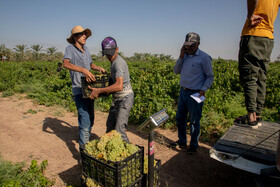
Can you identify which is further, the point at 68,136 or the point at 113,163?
the point at 68,136

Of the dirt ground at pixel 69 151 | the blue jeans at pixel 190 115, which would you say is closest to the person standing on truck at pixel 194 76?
the blue jeans at pixel 190 115

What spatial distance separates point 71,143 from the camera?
14.7ft

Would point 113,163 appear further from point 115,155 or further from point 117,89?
point 117,89

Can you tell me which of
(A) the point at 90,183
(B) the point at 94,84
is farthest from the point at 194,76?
(A) the point at 90,183

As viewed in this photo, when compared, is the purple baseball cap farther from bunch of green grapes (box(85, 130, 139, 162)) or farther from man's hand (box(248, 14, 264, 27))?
man's hand (box(248, 14, 264, 27))

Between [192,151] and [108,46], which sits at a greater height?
[108,46]

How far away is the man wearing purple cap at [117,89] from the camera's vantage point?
299cm

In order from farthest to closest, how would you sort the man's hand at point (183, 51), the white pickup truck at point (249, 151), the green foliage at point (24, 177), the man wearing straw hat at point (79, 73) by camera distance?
the man's hand at point (183, 51) → the man wearing straw hat at point (79, 73) → the green foliage at point (24, 177) → the white pickup truck at point (249, 151)

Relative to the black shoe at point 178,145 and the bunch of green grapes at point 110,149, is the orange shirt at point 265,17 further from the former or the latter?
the black shoe at point 178,145

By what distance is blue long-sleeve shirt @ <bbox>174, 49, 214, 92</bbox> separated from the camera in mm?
3588

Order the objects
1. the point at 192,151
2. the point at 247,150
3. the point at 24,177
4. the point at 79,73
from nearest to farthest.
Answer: the point at 247,150
the point at 24,177
the point at 79,73
the point at 192,151

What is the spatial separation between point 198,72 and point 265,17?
166cm

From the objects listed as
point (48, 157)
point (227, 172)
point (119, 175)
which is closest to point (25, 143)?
point (48, 157)

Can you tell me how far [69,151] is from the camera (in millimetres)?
4070
